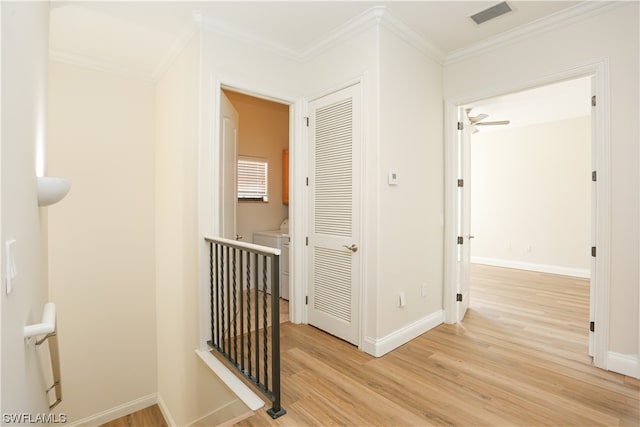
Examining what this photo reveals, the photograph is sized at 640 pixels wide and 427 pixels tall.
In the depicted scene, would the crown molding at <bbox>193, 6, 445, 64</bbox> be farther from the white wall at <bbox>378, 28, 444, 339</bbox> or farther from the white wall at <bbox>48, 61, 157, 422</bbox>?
the white wall at <bbox>48, 61, 157, 422</bbox>

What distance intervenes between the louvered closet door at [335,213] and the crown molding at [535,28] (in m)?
1.26

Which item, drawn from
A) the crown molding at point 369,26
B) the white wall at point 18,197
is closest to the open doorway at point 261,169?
the crown molding at point 369,26

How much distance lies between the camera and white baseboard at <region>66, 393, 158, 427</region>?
11.3ft

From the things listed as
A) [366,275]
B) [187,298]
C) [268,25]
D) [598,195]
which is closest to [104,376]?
[187,298]

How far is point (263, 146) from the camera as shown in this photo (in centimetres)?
532

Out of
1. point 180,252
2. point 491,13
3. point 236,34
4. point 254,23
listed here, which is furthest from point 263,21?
point 180,252

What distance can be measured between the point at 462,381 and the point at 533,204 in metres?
5.10

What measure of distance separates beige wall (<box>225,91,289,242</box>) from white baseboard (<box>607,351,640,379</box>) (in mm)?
4314

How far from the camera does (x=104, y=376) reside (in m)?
3.55

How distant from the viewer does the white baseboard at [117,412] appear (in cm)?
343

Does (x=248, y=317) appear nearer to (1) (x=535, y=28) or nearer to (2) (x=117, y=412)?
(2) (x=117, y=412)

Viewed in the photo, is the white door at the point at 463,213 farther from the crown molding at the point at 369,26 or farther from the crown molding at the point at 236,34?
the crown molding at the point at 236,34

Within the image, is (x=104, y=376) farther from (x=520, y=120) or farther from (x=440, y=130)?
(x=520, y=120)

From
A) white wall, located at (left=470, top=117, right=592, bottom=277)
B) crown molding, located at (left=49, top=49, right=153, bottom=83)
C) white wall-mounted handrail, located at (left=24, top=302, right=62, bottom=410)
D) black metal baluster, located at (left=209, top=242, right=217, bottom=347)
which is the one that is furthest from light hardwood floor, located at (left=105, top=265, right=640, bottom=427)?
crown molding, located at (left=49, top=49, right=153, bottom=83)
